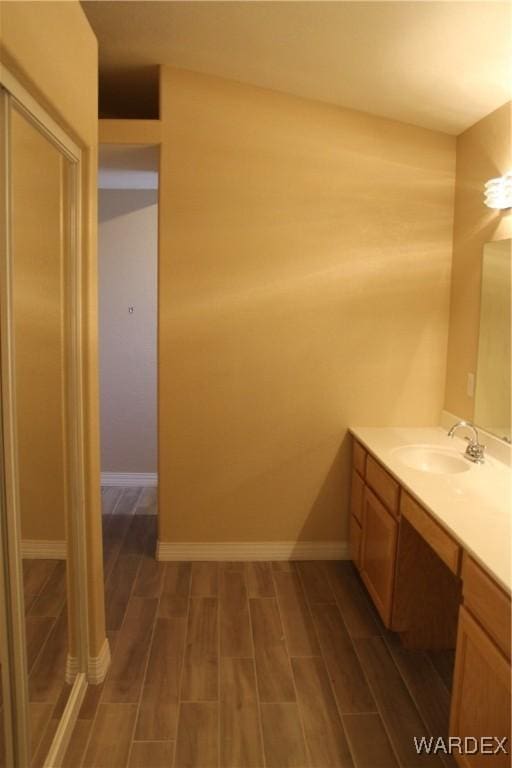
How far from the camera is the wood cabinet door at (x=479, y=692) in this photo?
4.74 feet

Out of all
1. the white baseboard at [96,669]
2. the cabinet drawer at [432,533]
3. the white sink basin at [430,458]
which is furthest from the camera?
the white sink basin at [430,458]

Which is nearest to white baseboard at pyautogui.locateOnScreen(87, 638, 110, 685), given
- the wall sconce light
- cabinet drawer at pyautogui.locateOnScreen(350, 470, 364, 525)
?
cabinet drawer at pyautogui.locateOnScreen(350, 470, 364, 525)

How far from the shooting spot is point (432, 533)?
1911 millimetres

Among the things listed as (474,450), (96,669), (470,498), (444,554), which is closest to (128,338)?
(96,669)

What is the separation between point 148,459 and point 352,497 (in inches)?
77.6

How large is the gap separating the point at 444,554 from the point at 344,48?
201 cm

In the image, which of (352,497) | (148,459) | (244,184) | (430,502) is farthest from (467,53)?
(148,459)

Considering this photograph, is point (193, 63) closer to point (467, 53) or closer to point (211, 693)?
point (467, 53)

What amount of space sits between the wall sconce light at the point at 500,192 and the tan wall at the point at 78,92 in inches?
65.4

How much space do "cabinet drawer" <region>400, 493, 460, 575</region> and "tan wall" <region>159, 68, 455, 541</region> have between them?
104 centimetres

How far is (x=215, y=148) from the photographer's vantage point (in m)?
2.95

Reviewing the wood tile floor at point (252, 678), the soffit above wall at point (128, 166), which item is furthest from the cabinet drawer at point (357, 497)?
the soffit above wall at point (128, 166)

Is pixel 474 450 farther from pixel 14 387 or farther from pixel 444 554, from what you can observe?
pixel 14 387

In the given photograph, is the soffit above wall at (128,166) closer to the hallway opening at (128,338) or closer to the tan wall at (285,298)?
the hallway opening at (128,338)
